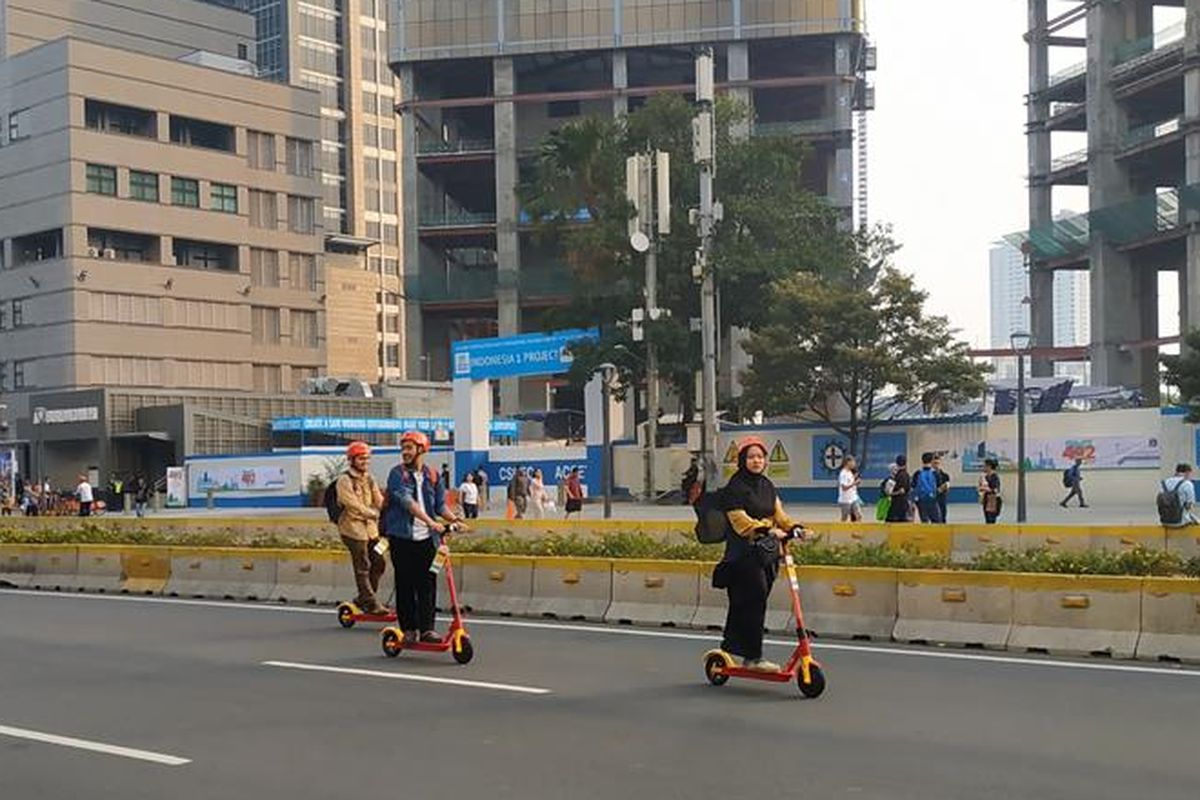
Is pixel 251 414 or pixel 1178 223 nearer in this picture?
pixel 1178 223

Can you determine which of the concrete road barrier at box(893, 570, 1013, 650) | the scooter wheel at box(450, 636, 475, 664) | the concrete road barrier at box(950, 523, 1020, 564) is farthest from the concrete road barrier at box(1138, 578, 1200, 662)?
the concrete road barrier at box(950, 523, 1020, 564)

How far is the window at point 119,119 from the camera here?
7375 cm

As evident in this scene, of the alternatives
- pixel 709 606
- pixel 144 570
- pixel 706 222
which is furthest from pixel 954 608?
pixel 706 222

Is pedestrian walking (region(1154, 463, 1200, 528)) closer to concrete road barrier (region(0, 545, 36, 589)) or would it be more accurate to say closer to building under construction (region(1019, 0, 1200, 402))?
concrete road barrier (region(0, 545, 36, 589))

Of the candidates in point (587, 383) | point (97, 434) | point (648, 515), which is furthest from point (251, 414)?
point (648, 515)

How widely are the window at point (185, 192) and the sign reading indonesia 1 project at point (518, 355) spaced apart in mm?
36286

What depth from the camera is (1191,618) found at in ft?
35.9

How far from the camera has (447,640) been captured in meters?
11.2

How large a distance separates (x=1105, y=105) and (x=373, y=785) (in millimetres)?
59414

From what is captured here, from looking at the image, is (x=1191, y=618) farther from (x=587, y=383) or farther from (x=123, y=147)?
(x=123, y=147)

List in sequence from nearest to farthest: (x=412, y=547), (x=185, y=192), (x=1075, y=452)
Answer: (x=412, y=547) → (x=1075, y=452) → (x=185, y=192)

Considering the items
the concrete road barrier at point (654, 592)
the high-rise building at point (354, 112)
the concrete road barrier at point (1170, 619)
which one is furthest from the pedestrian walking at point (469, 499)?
the high-rise building at point (354, 112)

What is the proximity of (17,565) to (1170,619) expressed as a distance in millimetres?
16975

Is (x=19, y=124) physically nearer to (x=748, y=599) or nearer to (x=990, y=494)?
(x=990, y=494)
